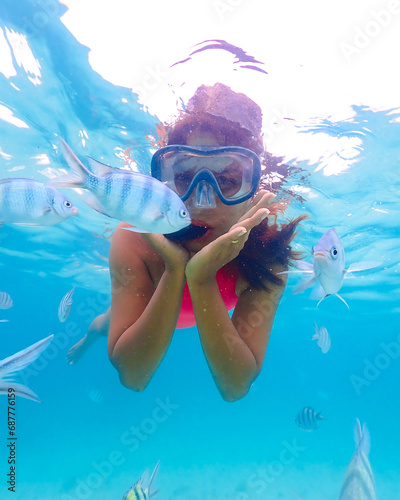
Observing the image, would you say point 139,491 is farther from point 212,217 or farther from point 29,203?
point 29,203

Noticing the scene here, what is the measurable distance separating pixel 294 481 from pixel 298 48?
31793 mm

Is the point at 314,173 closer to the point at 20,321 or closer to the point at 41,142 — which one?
the point at 41,142

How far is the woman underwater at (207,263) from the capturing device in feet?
12.1

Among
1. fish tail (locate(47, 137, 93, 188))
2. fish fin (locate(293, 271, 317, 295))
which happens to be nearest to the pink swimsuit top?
fish fin (locate(293, 271, 317, 295))

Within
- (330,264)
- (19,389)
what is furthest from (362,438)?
(19,389)

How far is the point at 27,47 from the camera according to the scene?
8.05m

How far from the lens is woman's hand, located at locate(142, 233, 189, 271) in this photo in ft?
10.5

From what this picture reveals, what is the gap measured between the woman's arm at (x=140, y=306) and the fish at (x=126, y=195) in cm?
94

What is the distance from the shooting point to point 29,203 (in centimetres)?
281

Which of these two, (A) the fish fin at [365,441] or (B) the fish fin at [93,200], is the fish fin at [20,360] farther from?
(A) the fish fin at [365,441]

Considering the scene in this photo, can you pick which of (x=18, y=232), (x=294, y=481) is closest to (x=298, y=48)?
(x=18, y=232)

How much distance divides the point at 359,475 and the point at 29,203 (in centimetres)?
476

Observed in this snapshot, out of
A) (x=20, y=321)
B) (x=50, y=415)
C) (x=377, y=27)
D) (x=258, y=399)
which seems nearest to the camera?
(x=377, y=27)

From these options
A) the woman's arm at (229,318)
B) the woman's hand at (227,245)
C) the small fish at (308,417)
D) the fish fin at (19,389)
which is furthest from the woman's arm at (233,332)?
the small fish at (308,417)
